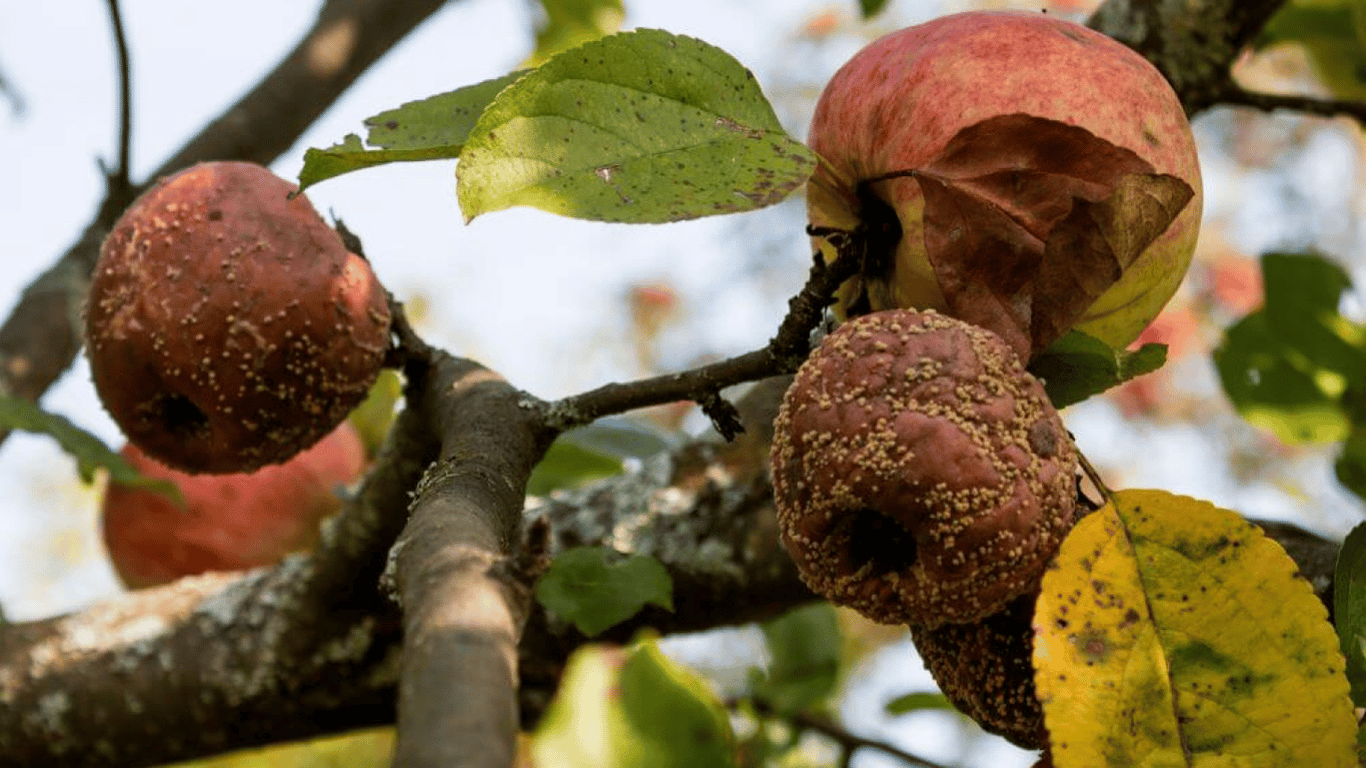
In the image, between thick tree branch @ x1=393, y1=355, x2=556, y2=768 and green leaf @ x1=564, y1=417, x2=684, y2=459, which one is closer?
thick tree branch @ x1=393, y1=355, x2=556, y2=768

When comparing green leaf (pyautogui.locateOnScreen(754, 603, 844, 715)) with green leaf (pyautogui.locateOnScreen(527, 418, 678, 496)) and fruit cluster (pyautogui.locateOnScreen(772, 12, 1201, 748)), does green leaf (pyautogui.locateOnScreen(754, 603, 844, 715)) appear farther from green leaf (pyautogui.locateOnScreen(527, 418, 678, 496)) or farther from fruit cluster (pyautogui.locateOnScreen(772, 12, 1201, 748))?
fruit cluster (pyautogui.locateOnScreen(772, 12, 1201, 748))

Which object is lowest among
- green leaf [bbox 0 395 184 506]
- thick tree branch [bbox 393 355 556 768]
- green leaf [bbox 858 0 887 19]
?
thick tree branch [bbox 393 355 556 768]

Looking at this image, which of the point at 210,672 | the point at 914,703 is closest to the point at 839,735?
the point at 914,703

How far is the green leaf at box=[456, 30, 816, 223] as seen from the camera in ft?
2.50

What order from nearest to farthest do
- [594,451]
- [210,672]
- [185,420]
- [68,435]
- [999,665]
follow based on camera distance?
1. [999,665]
2. [185,420]
3. [68,435]
4. [210,672]
5. [594,451]

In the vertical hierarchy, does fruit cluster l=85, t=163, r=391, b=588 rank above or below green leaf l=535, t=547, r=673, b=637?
above

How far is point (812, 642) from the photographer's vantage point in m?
1.73

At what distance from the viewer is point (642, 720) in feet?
4.20

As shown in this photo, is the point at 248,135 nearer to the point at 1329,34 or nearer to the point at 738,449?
the point at 738,449

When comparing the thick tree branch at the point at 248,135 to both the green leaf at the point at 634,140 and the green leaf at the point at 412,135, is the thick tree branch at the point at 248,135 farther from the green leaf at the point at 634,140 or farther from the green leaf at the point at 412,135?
the green leaf at the point at 634,140

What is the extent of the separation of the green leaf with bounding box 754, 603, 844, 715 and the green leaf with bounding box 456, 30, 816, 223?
38.3 inches

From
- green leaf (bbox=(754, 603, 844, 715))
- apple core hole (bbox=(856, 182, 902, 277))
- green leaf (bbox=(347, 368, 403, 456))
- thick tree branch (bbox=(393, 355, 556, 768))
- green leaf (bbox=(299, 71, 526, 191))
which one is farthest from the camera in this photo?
green leaf (bbox=(347, 368, 403, 456))

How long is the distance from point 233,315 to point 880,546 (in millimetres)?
481

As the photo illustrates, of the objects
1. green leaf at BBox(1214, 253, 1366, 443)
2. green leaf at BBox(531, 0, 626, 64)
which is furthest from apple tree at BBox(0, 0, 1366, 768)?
green leaf at BBox(531, 0, 626, 64)
